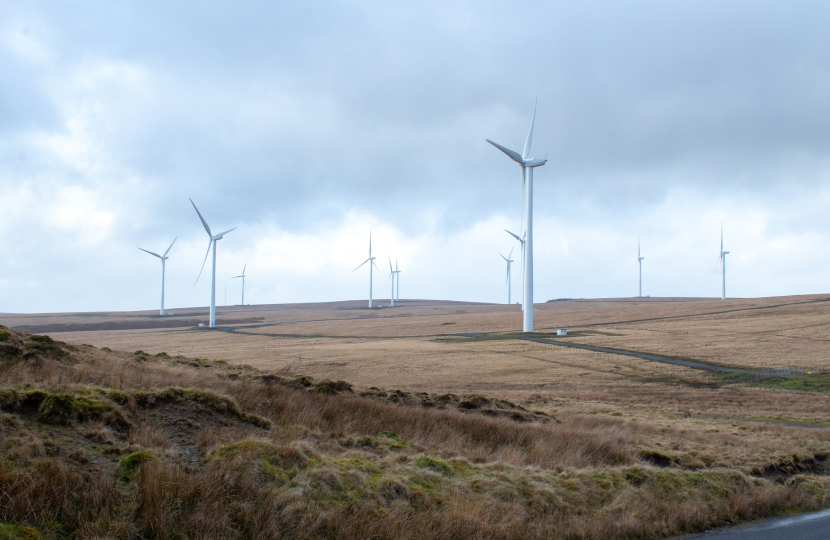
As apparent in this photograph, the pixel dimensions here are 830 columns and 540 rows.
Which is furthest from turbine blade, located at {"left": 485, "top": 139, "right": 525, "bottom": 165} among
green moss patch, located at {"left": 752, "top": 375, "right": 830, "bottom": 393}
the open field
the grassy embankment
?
the grassy embankment

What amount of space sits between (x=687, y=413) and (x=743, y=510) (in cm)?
2038

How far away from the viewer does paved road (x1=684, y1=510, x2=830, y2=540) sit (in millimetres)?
9570

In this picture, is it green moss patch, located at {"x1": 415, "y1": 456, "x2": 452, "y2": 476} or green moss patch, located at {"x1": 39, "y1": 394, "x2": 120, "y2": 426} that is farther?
green moss patch, located at {"x1": 415, "y1": 456, "x2": 452, "y2": 476}

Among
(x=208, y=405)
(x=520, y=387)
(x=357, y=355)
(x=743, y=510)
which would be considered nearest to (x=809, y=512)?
(x=743, y=510)

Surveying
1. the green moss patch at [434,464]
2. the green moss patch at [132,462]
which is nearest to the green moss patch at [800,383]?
the green moss patch at [434,464]

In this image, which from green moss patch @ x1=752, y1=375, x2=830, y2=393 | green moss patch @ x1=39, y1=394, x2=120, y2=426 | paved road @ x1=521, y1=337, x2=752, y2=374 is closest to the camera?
green moss patch @ x1=39, y1=394, x2=120, y2=426

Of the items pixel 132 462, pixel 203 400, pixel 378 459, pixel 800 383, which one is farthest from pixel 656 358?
pixel 132 462

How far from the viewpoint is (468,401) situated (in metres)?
22.0

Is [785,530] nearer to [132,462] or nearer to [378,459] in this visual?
[378,459]

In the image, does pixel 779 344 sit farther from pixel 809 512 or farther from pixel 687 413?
pixel 809 512

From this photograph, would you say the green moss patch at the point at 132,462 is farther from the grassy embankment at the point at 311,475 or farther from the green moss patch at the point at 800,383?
the green moss patch at the point at 800,383

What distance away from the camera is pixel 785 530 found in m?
10.0

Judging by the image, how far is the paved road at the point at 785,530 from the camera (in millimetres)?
9570

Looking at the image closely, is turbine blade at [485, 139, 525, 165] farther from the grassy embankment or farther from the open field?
the grassy embankment
